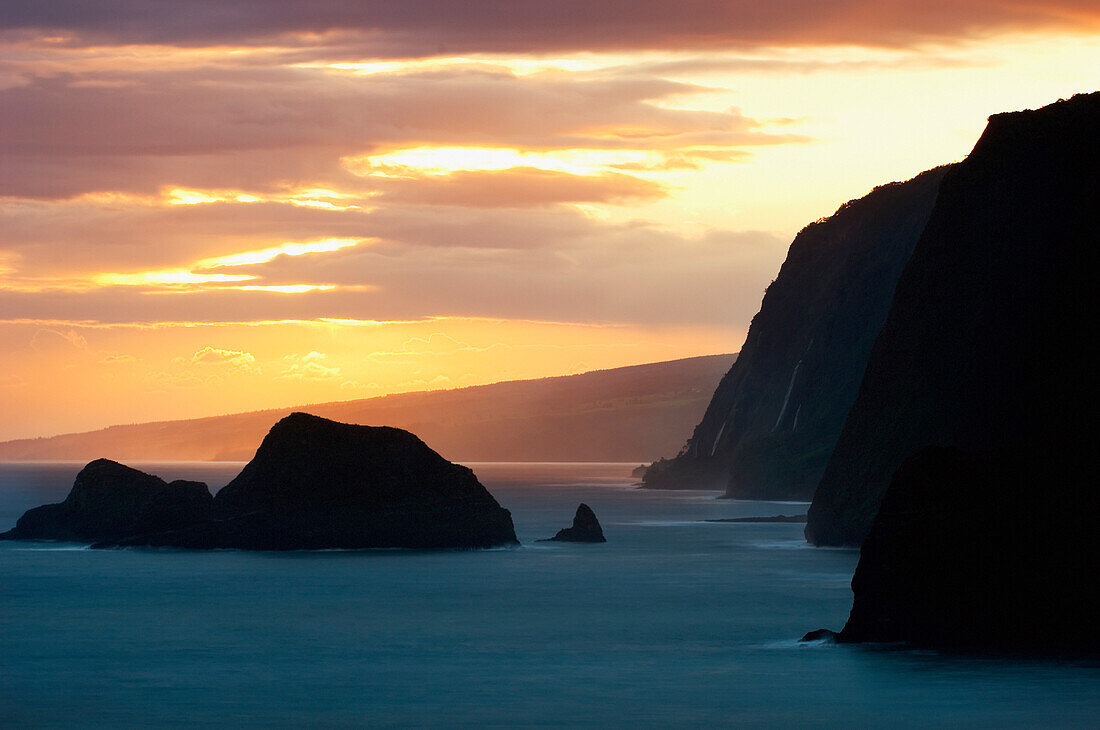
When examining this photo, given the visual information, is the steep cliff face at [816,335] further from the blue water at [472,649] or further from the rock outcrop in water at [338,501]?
the rock outcrop in water at [338,501]

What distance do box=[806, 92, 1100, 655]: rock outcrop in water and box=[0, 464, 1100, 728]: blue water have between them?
2079 mm

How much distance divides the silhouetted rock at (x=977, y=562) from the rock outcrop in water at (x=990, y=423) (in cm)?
4

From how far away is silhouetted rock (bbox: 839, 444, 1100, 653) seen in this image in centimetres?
4462

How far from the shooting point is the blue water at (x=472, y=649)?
40312 mm

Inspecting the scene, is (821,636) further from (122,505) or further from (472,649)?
(122,505)

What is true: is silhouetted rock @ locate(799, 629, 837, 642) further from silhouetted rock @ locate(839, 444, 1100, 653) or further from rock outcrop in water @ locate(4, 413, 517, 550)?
rock outcrop in water @ locate(4, 413, 517, 550)

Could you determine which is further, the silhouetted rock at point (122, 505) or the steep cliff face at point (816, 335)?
the steep cliff face at point (816, 335)

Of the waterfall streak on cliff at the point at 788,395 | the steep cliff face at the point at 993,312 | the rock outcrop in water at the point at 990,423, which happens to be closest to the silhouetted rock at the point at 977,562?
the rock outcrop in water at the point at 990,423

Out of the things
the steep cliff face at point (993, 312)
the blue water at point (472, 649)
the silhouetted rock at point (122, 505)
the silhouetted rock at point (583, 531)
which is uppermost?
the steep cliff face at point (993, 312)

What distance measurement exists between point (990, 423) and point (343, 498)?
4011 cm

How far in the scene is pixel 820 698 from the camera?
41.1 metres

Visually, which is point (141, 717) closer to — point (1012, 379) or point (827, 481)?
point (1012, 379)

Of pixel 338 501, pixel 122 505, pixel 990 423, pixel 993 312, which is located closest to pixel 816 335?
pixel 338 501

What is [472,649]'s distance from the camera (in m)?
55.9
